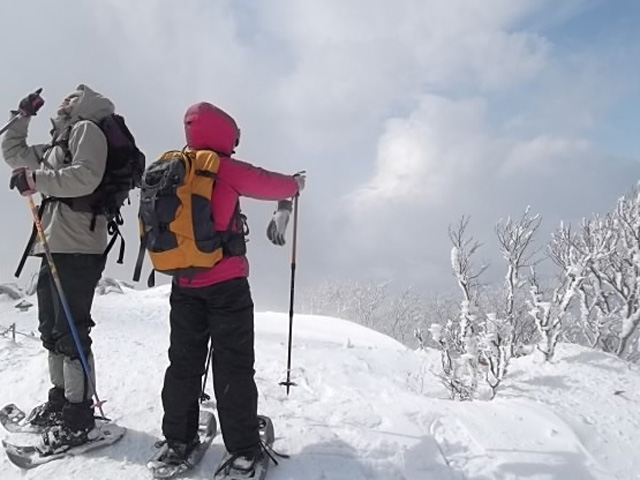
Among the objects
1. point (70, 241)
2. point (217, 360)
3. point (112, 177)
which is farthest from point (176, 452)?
point (112, 177)

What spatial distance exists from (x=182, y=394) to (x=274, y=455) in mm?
750

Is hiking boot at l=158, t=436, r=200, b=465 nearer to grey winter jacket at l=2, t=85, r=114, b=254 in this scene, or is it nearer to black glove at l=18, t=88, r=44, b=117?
grey winter jacket at l=2, t=85, r=114, b=254

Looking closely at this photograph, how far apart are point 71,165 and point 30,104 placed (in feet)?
2.56

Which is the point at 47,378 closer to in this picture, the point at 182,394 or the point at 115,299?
the point at 182,394

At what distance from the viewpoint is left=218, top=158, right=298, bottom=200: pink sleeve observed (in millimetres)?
2896

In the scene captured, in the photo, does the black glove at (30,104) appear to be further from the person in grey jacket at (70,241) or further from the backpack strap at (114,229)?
the backpack strap at (114,229)

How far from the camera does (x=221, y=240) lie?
9.55 feet

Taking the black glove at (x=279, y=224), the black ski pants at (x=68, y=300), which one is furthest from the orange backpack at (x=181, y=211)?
the black ski pants at (x=68, y=300)

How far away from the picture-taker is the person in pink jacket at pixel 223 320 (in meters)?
2.94

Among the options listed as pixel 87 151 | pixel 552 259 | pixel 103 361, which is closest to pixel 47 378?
pixel 103 361

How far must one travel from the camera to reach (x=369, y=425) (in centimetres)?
368

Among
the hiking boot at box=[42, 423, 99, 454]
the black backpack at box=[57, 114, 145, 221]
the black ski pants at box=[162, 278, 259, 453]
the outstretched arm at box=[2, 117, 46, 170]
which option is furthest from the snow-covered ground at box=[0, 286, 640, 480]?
the outstretched arm at box=[2, 117, 46, 170]

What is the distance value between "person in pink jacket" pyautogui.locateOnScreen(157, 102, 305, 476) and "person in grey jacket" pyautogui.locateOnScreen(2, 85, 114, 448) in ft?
2.25

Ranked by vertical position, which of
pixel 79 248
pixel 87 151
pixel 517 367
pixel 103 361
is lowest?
pixel 517 367
